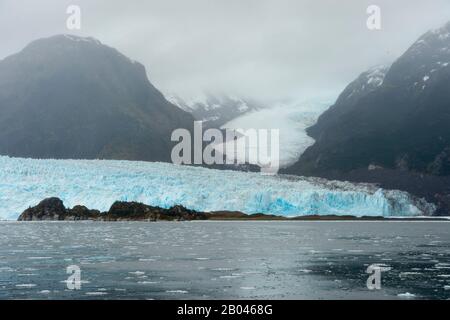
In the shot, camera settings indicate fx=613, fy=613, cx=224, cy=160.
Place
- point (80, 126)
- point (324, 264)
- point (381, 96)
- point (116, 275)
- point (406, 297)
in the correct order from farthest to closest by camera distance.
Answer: point (381, 96)
point (80, 126)
point (324, 264)
point (116, 275)
point (406, 297)

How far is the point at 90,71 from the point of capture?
16312cm


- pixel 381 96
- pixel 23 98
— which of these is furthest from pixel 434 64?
pixel 23 98

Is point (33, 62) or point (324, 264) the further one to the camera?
point (33, 62)

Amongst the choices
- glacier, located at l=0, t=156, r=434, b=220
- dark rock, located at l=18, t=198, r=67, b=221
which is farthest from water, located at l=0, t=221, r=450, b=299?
dark rock, located at l=18, t=198, r=67, b=221

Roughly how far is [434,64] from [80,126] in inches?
3439

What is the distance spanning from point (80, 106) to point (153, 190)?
336 ft

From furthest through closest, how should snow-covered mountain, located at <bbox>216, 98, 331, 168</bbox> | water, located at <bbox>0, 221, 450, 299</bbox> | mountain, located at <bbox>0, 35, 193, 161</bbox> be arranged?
mountain, located at <bbox>0, 35, 193, 161</bbox>
snow-covered mountain, located at <bbox>216, 98, 331, 168</bbox>
water, located at <bbox>0, 221, 450, 299</bbox>

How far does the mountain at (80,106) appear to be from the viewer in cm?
13938

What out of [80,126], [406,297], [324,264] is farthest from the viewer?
[80,126]

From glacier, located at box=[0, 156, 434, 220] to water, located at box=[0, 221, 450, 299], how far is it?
22.3 metres

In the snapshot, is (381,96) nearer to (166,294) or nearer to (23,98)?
(23,98)

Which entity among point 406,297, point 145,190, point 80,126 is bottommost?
point 406,297

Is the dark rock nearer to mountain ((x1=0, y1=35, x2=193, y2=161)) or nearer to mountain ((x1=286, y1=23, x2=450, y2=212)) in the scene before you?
mountain ((x1=286, y1=23, x2=450, y2=212))

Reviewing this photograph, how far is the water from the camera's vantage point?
16109mm
